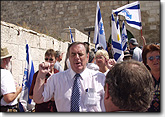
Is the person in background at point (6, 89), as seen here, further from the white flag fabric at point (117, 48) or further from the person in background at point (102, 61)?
the white flag fabric at point (117, 48)

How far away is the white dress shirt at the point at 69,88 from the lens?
2.27m

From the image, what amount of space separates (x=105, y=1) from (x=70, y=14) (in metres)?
2.59

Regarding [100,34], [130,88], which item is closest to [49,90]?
[130,88]

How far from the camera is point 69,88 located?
236 cm

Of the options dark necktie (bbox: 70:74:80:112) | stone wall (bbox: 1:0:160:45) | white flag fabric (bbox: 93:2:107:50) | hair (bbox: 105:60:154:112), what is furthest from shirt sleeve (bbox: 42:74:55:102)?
stone wall (bbox: 1:0:160:45)

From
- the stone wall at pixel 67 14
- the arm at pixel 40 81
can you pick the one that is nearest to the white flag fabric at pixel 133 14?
the arm at pixel 40 81

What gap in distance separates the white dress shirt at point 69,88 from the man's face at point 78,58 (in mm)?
67

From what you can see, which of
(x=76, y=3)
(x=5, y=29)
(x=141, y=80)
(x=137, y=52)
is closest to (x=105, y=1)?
(x=76, y=3)

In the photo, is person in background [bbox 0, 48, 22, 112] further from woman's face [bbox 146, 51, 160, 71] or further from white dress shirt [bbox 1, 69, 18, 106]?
woman's face [bbox 146, 51, 160, 71]

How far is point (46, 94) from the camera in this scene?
2.30m

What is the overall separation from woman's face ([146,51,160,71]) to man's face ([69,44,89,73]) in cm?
94

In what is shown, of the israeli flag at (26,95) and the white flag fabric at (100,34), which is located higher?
the white flag fabric at (100,34)

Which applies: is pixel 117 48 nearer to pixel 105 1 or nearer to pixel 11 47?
pixel 11 47

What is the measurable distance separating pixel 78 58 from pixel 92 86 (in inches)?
→ 16.8
